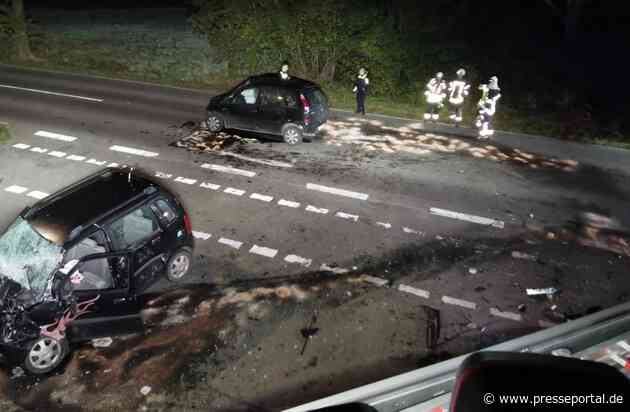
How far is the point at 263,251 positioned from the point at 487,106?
877 centimetres

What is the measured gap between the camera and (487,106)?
14320 mm

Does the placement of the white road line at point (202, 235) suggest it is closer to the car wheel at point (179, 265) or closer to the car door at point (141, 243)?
the car wheel at point (179, 265)

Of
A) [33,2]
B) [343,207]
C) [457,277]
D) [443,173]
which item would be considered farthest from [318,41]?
[33,2]

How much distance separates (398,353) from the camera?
6.98 meters

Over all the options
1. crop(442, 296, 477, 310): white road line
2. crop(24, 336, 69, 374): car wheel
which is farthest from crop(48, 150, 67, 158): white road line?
crop(442, 296, 477, 310): white road line

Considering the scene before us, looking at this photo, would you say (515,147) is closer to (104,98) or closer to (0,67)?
(104,98)

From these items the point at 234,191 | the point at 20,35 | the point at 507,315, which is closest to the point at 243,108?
the point at 234,191

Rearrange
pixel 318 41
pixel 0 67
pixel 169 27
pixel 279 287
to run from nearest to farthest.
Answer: pixel 279 287, pixel 318 41, pixel 0 67, pixel 169 27

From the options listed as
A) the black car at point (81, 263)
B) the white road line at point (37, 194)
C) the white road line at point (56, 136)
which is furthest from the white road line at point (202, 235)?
the white road line at point (56, 136)

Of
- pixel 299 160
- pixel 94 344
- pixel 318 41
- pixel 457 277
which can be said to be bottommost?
pixel 94 344

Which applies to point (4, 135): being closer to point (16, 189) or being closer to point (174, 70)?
point (16, 189)

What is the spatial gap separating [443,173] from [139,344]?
8.20 metres

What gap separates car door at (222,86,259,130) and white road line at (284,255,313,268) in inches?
231

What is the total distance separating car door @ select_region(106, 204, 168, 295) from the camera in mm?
7118
